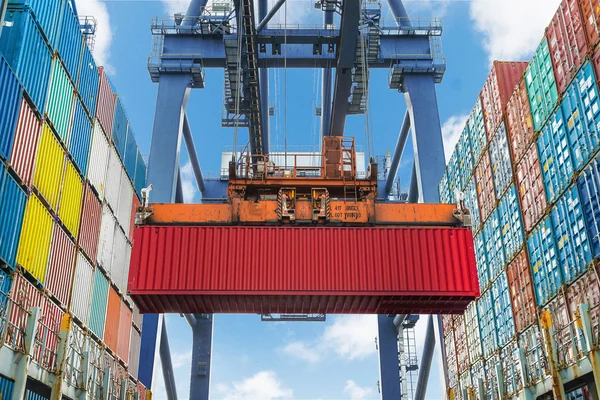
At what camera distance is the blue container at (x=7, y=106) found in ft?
40.7

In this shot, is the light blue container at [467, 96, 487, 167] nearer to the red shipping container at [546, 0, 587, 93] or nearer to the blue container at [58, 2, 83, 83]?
the red shipping container at [546, 0, 587, 93]

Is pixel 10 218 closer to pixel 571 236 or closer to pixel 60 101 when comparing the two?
pixel 60 101

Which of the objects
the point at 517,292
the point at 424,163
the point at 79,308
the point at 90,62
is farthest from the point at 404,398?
the point at 90,62

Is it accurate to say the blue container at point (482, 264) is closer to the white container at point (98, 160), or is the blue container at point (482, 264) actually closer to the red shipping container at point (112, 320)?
the red shipping container at point (112, 320)

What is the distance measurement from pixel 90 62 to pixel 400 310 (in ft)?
40.5

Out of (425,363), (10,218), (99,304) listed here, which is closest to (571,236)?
(10,218)

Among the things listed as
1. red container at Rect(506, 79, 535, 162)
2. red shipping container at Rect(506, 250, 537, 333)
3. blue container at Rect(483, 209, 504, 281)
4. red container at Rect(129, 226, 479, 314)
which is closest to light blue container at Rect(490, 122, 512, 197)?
red container at Rect(506, 79, 535, 162)

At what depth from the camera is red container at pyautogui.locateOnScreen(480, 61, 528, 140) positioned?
59.8 feet

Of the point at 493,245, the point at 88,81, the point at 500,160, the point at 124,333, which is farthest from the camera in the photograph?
the point at 124,333

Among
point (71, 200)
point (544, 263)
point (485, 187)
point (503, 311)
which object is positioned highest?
point (485, 187)

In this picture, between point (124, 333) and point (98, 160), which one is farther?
point (124, 333)

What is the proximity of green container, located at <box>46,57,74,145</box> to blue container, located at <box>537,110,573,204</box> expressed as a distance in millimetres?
12430

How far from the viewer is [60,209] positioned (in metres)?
15.9

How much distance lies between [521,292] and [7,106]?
1313 centimetres
